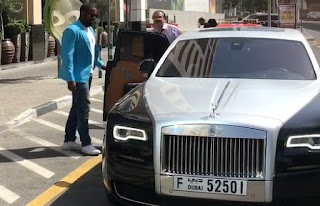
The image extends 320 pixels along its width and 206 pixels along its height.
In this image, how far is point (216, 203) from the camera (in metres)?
3.85

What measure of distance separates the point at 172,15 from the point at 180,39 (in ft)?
158

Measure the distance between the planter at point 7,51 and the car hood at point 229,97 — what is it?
13587 millimetres

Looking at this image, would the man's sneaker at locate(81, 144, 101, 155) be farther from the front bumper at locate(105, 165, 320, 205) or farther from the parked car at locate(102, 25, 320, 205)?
the front bumper at locate(105, 165, 320, 205)

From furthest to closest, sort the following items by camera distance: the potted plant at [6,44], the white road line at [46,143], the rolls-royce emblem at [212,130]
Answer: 1. the potted plant at [6,44]
2. the white road line at [46,143]
3. the rolls-royce emblem at [212,130]

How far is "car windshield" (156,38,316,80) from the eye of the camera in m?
5.26

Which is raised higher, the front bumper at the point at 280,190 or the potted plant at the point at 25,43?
the potted plant at the point at 25,43

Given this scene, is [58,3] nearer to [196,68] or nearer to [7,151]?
[7,151]

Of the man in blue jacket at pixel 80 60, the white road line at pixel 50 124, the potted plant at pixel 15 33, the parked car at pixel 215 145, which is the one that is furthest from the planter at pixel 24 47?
the parked car at pixel 215 145

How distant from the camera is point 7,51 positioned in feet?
58.4

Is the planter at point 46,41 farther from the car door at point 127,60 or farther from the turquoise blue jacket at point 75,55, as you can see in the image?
the turquoise blue jacket at point 75,55

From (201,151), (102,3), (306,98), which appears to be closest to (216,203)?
(201,151)

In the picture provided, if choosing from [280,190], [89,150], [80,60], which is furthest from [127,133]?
[89,150]

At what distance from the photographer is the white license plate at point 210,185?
3766 millimetres

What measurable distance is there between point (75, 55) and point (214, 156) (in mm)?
3260
